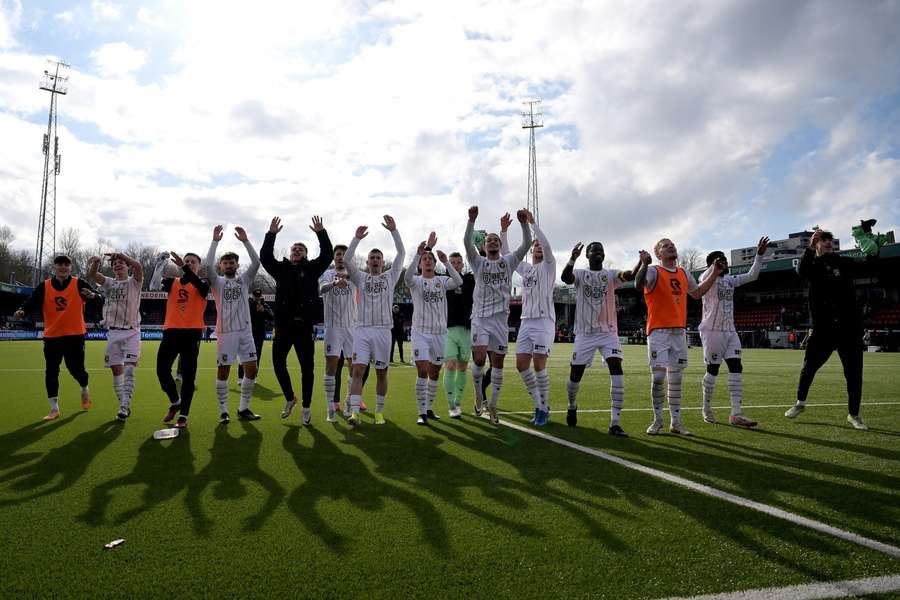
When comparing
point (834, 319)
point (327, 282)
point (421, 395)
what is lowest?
point (421, 395)

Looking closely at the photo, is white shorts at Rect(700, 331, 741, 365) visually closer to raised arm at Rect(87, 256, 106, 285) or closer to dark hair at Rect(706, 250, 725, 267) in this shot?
dark hair at Rect(706, 250, 725, 267)

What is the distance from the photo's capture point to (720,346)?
751cm

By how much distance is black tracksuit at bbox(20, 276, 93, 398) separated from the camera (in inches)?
306

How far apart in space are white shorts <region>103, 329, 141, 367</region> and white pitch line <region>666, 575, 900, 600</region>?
7944mm

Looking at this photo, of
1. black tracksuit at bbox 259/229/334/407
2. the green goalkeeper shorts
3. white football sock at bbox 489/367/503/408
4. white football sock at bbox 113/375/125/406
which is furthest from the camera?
the green goalkeeper shorts

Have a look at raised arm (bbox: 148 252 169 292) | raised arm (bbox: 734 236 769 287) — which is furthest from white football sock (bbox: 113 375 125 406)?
raised arm (bbox: 734 236 769 287)

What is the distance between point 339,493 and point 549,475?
5.53 ft

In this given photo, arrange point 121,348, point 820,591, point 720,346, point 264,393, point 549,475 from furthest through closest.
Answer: point 264,393
point 121,348
point 720,346
point 549,475
point 820,591

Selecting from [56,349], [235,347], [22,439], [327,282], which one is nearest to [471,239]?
[327,282]

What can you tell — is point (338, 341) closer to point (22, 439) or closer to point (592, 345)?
point (592, 345)

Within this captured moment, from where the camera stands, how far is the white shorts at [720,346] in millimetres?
7426

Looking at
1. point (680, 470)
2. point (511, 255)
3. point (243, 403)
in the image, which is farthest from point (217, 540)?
point (511, 255)

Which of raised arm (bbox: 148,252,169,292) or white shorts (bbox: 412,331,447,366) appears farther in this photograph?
white shorts (bbox: 412,331,447,366)

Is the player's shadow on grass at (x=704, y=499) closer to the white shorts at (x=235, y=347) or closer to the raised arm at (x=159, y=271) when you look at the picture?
the white shorts at (x=235, y=347)
